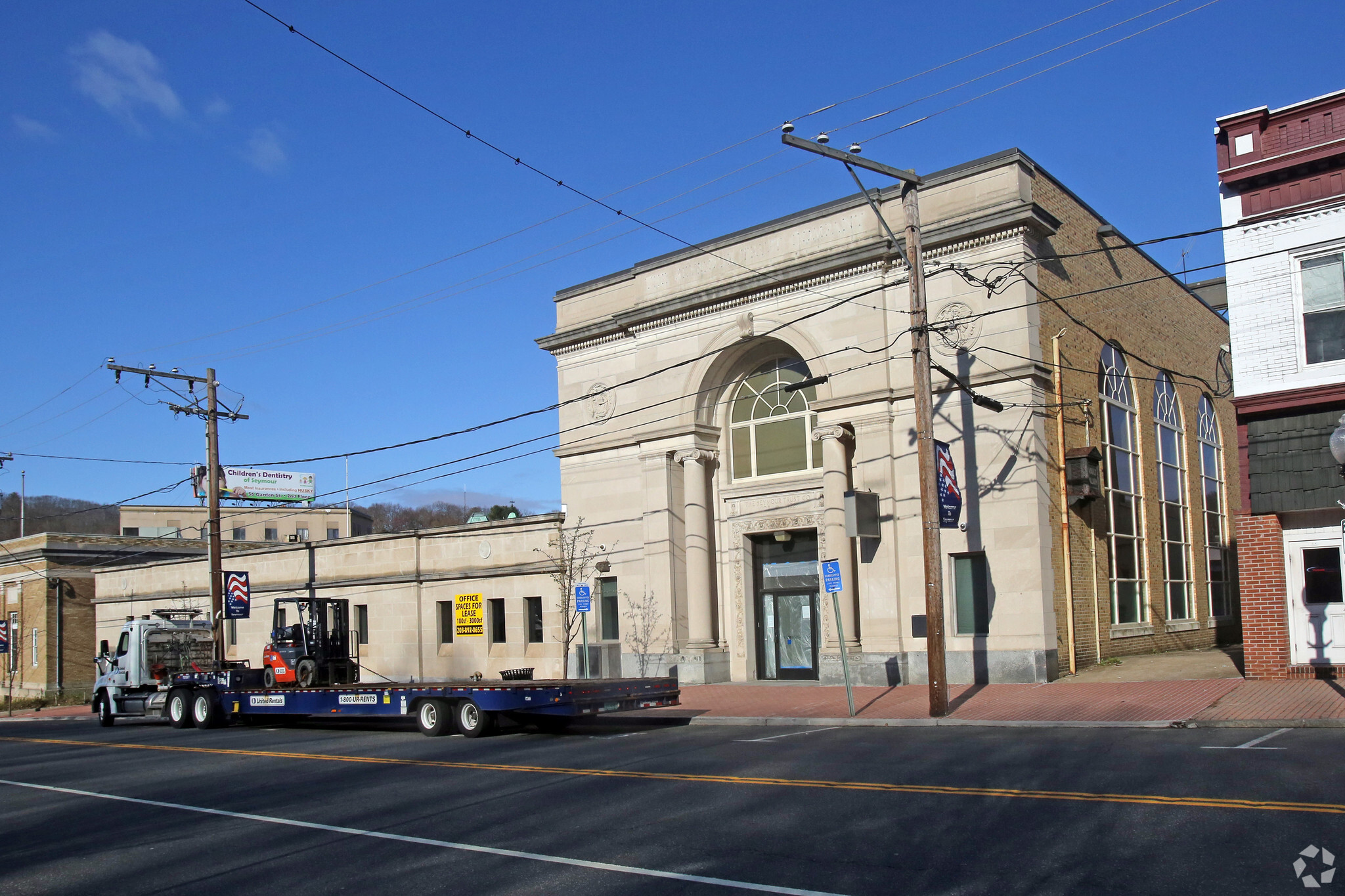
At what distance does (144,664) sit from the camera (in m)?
28.4

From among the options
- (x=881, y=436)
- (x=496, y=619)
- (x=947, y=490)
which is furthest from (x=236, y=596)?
(x=947, y=490)

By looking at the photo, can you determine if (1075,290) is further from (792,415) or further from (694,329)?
(694,329)

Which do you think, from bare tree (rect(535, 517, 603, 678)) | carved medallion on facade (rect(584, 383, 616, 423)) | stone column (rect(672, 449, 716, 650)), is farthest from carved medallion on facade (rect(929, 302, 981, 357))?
bare tree (rect(535, 517, 603, 678))

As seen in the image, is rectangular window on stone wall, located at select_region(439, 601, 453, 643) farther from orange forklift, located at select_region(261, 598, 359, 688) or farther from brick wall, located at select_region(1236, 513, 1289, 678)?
brick wall, located at select_region(1236, 513, 1289, 678)

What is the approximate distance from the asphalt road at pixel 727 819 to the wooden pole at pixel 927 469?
155 centimetres

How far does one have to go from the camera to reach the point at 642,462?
28703 millimetres

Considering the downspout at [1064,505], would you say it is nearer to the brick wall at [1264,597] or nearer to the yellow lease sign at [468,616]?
the brick wall at [1264,597]

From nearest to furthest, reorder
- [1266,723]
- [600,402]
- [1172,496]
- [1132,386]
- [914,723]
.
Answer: [1266,723], [914,723], [1132,386], [1172,496], [600,402]

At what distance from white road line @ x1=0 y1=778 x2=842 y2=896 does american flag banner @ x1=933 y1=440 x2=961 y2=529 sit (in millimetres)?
12264

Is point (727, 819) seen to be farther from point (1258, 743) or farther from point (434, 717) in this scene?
point (434, 717)

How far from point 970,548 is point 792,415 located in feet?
20.1

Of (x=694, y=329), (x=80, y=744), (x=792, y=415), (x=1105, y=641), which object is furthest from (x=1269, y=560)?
(x=80, y=744)

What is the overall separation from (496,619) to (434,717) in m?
13.2

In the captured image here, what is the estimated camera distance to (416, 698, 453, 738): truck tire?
19.7m
